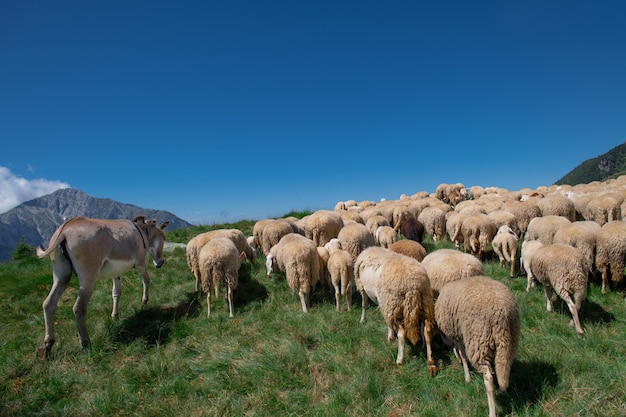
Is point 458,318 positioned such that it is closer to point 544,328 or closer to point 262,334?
point 544,328

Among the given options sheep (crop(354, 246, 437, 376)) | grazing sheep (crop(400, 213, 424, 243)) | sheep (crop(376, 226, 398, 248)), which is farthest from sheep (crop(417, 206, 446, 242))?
sheep (crop(354, 246, 437, 376))

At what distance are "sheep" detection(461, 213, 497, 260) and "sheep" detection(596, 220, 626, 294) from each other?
9.22ft

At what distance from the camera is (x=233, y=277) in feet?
25.8

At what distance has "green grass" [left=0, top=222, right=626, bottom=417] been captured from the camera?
4.05m

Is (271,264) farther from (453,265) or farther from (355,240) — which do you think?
(453,265)

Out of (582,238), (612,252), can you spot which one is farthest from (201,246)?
(612,252)

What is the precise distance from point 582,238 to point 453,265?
4213mm

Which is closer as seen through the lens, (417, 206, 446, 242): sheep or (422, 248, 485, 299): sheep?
(422, 248, 485, 299): sheep

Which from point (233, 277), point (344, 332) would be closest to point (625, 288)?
point (344, 332)

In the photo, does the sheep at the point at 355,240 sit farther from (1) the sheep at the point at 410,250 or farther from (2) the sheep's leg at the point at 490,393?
(2) the sheep's leg at the point at 490,393

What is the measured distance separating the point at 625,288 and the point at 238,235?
1070cm

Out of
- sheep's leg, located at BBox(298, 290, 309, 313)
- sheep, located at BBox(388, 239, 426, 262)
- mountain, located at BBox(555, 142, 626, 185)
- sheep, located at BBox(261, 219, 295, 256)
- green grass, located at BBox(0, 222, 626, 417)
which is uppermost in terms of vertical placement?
mountain, located at BBox(555, 142, 626, 185)

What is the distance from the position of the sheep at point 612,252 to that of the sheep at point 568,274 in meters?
1.82

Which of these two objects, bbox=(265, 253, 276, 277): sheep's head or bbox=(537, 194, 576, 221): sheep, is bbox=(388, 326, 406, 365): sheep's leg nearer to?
bbox=(265, 253, 276, 277): sheep's head
